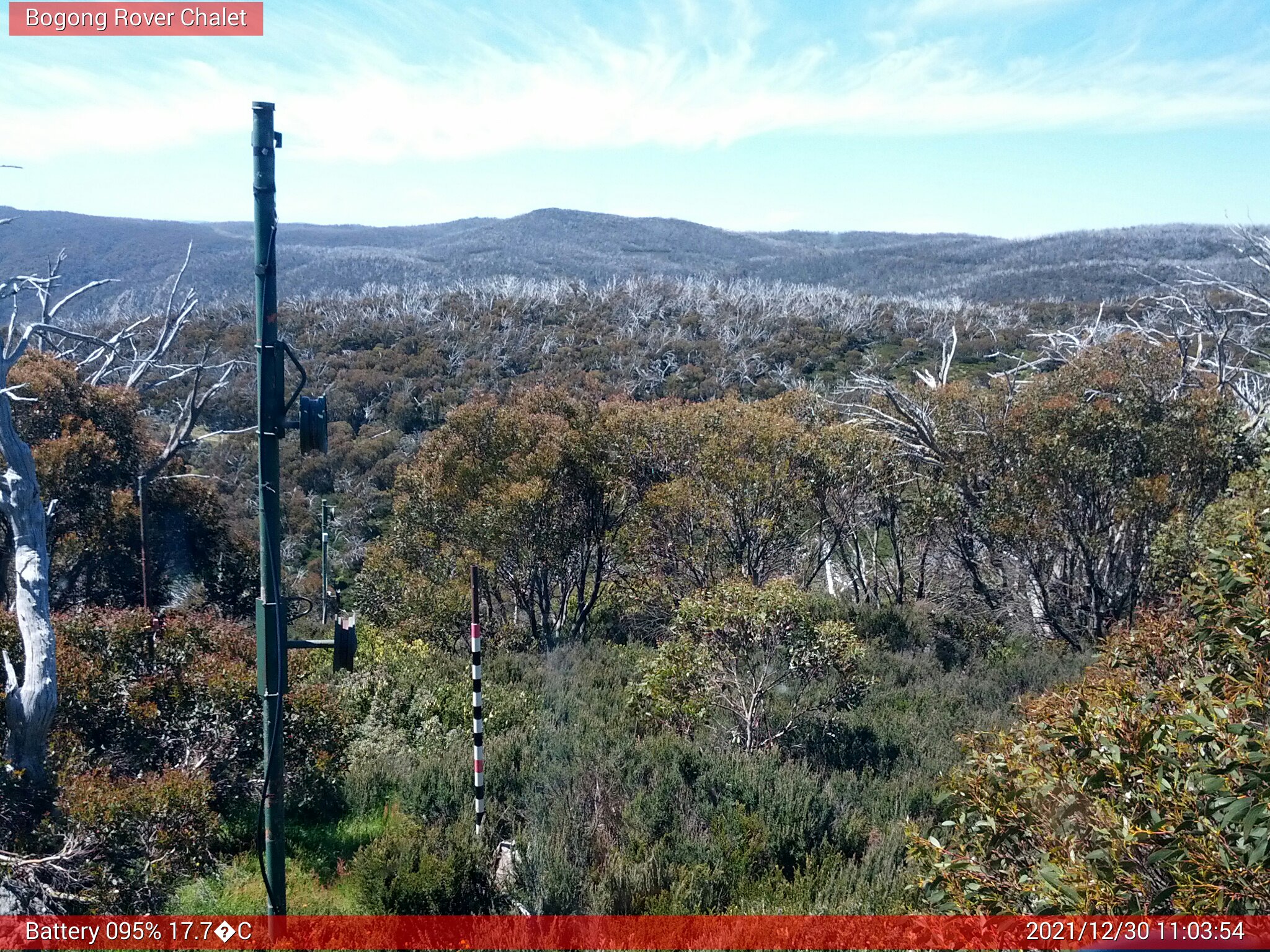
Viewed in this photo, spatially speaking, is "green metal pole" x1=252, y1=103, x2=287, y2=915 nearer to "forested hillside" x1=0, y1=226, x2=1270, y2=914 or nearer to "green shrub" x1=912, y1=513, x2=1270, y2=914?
"forested hillside" x1=0, y1=226, x2=1270, y2=914

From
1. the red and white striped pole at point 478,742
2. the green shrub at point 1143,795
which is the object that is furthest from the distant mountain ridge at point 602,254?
the green shrub at point 1143,795

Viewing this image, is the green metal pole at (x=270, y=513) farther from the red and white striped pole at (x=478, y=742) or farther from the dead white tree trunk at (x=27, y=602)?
the dead white tree trunk at (x=27, y=602)

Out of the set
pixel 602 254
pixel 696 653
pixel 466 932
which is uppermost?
pixel 602 254

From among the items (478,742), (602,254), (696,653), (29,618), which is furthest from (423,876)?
Answer: (602,254)

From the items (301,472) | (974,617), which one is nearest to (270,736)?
(974,617)

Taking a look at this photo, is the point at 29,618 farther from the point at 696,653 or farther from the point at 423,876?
the point at 696,653
